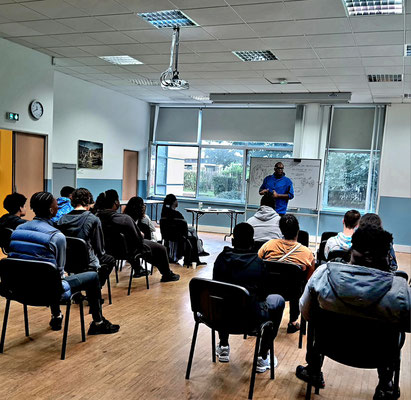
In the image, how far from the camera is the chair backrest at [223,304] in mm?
2361

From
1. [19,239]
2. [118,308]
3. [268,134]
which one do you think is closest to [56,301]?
[19,239]

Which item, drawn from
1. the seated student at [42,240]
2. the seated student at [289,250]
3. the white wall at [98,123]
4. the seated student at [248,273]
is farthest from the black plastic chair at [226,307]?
the white wall at [98,123]

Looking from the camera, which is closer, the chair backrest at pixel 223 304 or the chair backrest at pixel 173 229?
the chair backrest at pixel 223 304

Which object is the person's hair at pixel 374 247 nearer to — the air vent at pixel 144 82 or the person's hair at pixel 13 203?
the person's hair at pixel 13 203

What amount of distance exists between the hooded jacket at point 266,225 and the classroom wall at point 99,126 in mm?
4900

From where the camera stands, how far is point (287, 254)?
328cm

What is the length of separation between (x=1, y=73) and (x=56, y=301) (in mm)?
4611

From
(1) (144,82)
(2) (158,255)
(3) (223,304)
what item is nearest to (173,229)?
(2) (158,255)

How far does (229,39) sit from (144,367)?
4.25 metres

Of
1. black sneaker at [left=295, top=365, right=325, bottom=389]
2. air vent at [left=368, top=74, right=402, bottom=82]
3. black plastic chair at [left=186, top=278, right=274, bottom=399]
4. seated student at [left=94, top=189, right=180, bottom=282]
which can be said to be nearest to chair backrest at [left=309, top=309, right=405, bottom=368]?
black plastic chair at [left=186, top=278, right=274, bottom=399]

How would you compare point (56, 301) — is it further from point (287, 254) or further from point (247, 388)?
point (287, 254)

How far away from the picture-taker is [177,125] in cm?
1096

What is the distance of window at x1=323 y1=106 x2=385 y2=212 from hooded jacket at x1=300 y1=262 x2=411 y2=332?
7615 millimetres

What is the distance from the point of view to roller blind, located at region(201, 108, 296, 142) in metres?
9.76
